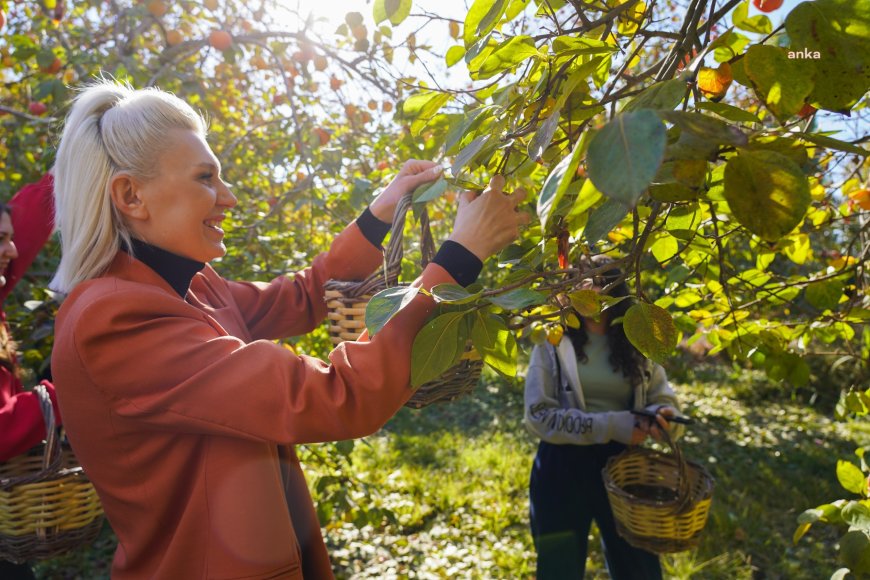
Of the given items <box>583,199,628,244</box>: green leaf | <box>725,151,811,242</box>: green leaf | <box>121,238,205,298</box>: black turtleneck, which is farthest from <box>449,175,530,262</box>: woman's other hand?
<box>121,238,205,298</box>: black turtleneck

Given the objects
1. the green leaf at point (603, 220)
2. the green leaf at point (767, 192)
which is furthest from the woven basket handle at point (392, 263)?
the green leaf at point (767, 192)

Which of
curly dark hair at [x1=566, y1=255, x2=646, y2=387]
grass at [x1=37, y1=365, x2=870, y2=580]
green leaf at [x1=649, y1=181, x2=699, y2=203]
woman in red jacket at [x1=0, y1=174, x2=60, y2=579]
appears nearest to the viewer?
green leaf at [x1=649, y1=181, x2=699, y2=203]

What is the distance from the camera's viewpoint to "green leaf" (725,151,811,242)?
0.51m

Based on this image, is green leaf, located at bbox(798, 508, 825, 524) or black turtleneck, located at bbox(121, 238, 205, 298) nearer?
black turtleneck, located at bbox(121, 238, 205, 298)

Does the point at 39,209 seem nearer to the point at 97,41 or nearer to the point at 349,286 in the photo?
the point at 349,286

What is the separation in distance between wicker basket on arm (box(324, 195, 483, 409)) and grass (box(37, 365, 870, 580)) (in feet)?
5.49

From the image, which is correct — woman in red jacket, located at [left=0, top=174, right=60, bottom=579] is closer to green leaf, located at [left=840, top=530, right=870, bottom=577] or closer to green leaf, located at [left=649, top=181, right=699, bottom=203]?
green leaf, located at [left=649, top=181, right=699, bottom=203]

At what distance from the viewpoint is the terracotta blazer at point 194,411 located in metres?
0.93

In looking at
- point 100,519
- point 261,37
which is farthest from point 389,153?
point 100,519

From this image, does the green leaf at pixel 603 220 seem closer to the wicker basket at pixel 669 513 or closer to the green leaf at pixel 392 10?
the green leaf at pixel 392 10

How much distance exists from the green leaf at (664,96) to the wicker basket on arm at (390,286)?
0.59 metres

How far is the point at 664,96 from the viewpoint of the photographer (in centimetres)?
54

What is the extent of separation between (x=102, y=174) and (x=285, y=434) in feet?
2.10

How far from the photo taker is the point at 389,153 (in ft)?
9.25
